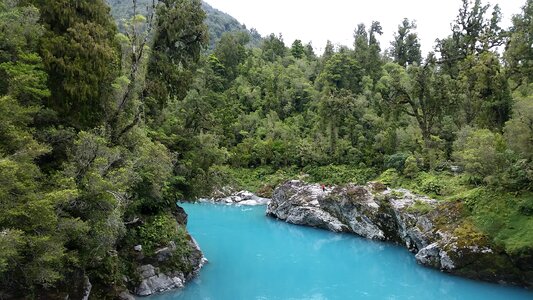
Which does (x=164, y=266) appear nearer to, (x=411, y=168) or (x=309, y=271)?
(x=309, y=271)

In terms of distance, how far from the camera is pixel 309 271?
2212 cm

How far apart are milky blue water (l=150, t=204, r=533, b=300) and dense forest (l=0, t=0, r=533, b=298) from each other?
2.58 metres

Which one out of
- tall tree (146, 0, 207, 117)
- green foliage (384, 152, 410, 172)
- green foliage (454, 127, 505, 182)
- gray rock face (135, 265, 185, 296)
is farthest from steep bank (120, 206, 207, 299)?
green foliage (384, 152, 410, 172)

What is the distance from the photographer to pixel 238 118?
56469mm

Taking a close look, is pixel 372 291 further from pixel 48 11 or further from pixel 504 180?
pixel 48 11

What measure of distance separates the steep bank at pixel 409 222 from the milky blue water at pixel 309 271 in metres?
0.70

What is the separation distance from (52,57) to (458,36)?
134 ft

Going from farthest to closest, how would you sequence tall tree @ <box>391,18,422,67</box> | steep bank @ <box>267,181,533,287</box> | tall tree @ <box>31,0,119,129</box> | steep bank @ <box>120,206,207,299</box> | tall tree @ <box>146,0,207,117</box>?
1. tall tree @ <box>391,18,422,67</box>
2. tall tree @ <box>146,0,207,117</box>
3. steep bank @ <box>267,181,533,287</box>
4. steep bank @ <box>120,206,207,299</box>
5. tall tree @ <box>31,0,119,129</box>

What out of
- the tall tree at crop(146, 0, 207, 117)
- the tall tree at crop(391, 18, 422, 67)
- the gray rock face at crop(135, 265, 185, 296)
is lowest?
the gray rock face at crop(135, 265, 185, 296)

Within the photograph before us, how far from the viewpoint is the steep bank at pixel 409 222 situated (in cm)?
1988

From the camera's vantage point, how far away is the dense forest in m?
10.6

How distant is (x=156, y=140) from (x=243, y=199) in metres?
24.8

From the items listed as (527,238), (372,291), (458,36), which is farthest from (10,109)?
(458,36)

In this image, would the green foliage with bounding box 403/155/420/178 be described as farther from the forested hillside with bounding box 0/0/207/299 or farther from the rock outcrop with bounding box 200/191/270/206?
the forested hillside with bounding box 0/0/207/299
